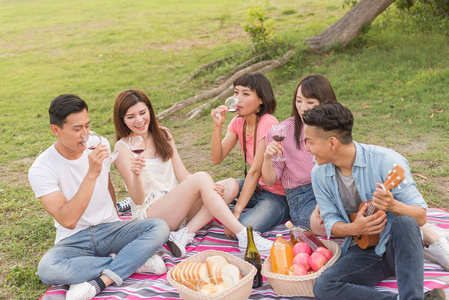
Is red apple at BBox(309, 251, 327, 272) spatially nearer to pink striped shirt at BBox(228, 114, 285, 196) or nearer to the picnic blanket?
the picnic blanket

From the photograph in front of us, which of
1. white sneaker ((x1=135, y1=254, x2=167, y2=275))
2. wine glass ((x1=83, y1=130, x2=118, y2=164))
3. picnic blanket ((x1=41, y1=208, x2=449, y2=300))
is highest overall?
wine glass ((x1=83, y1=130, x2=118, y2=164))

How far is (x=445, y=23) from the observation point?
10.7m

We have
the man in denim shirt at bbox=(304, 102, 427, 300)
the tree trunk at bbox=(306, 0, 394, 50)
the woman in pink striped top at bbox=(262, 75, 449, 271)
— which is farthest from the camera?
the tree trunk at bbox=(306, 0, 394, 50)

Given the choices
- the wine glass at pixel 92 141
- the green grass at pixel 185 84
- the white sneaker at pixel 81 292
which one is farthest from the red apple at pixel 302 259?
the green grass at pixel 185 84

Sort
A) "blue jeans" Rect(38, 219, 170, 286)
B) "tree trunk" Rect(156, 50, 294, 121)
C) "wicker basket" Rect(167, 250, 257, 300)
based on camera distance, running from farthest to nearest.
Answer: "tree trunk" Rect(156, 50, 294, 121), "blue jeans" Rect(38, 219, 170, 286), "wicker basket" Rect(167, 250, 257, 300)

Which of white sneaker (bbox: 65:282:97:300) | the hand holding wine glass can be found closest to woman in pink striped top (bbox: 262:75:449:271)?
the hand holding wine glass

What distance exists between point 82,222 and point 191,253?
3.77ft

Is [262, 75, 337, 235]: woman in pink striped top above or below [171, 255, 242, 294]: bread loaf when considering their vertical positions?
above

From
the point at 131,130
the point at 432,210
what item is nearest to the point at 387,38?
the point at 432,210

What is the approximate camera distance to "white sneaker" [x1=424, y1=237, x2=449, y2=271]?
149 inches

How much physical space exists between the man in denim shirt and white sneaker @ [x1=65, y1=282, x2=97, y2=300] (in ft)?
Answer: 6.45

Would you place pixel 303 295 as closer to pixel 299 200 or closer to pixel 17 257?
pixel 299 200

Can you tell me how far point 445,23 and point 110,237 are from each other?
32.0 feet

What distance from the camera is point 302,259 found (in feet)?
12.5
